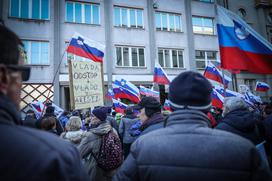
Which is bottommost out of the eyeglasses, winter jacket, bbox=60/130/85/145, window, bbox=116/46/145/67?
winter jacket, bbox=60/130/85/145

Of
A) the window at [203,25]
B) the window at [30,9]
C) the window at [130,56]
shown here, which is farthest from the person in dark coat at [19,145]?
the window at [203,25]

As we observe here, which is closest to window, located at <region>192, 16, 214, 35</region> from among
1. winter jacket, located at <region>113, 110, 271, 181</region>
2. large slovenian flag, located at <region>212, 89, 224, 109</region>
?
large slovenian flag, located at <region>212, 89, 224, 109</region>

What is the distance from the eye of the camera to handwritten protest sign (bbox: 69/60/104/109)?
5844 mm

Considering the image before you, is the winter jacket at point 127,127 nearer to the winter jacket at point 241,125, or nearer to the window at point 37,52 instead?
the winter jacket at point 241,125

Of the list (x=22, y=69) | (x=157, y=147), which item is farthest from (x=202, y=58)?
(x=22, y=69)

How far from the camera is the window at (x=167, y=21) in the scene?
21.1 m

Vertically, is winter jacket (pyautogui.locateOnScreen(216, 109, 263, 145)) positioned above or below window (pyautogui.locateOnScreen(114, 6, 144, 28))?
below

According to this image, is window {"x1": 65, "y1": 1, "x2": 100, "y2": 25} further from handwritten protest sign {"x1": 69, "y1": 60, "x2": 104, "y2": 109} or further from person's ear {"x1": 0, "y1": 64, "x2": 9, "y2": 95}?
person's ear {"x1": 0, "y1": 64, "x2": 9, "y2": 95}

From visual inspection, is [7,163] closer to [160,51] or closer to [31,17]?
[31,17]

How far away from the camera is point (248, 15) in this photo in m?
24.9

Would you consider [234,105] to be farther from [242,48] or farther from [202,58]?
[202,58]

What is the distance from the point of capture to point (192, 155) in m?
1.61

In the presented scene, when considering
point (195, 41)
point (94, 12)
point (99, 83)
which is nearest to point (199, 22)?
point (195, 41)

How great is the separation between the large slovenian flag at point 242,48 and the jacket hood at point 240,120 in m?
1.71
